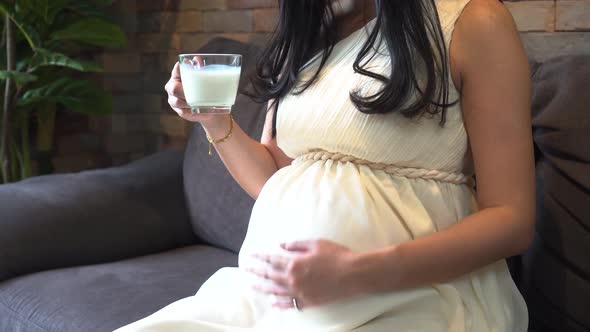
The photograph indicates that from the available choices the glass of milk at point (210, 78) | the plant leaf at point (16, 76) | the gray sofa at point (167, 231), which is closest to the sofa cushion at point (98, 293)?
the gray sofa at point (167, 231)

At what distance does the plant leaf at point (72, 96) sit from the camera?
8.23 feet

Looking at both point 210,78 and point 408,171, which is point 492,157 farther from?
point 210,78

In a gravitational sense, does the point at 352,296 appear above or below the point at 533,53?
below

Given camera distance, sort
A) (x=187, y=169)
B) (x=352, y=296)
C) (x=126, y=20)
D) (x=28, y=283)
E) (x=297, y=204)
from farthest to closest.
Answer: (x=126, y=20), (x=187, y=169), (x=28, y=283), (x=297, y=204), (x=352, y=296)

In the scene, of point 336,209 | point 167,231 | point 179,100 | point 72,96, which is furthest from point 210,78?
point 72,96

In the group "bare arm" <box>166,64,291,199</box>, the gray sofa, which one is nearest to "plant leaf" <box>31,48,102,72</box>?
the gray sofa

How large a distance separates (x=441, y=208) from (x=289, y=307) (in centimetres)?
32

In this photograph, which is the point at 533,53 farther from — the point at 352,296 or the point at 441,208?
the point at 352,296

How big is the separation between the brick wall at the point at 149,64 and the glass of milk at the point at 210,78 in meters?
1.16

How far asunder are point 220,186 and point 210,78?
86cm

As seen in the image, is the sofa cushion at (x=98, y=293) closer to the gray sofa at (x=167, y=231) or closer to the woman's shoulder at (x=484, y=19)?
the gray sofa at (x=167, y=231)

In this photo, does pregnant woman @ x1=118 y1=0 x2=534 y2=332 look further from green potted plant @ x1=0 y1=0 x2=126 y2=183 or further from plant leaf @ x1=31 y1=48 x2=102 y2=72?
green potted plant @ x1=0 y1=0 x2=126 y2=183

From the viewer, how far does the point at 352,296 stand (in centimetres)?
116

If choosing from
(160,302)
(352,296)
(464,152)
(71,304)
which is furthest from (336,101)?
(71,304)
